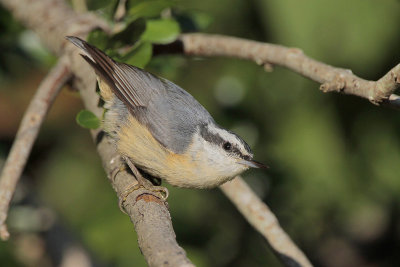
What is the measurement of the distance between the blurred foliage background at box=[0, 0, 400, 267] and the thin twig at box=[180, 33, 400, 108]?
168 millimetres

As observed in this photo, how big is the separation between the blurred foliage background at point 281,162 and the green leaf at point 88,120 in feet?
2.51

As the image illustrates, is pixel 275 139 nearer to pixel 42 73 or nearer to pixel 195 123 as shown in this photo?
pixel 195 123

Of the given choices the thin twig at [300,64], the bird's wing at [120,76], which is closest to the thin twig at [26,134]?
the bird's wing at [120,76]

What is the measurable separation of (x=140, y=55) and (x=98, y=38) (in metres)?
0.22

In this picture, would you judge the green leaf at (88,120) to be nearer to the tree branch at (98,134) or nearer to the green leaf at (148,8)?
the tree branch at (98,134)

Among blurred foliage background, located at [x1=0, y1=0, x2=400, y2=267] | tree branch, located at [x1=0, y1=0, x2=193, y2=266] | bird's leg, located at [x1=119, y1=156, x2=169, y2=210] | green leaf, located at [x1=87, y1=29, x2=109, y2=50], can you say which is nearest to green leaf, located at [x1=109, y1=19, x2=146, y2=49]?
green leaf, located at [x1=87, y1=29, x2=109, y2=50]

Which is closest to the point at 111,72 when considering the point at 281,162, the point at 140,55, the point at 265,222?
the point at 140,55

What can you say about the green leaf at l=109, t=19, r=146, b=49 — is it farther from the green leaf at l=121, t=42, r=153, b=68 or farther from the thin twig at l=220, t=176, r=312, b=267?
the thin twig at l=220, t=176, r=312, b=267

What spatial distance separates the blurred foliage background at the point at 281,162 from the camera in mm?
3148

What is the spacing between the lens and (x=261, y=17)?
3291 mm

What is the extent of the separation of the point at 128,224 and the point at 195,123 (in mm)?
796

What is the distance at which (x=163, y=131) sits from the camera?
262 centimetres

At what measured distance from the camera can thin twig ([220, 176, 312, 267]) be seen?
2.40 meters

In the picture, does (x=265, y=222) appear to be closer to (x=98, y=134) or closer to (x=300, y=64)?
(x=300, y=64)
